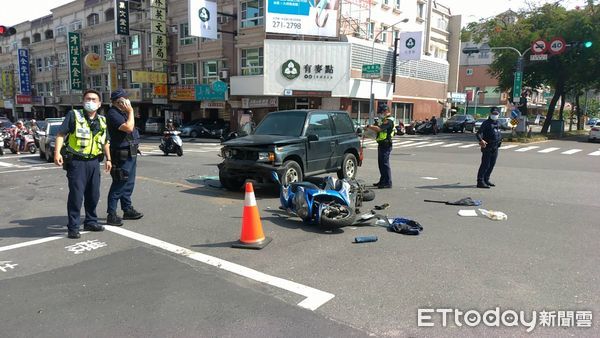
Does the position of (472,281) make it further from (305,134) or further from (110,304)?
(305,134)

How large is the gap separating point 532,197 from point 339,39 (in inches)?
1017

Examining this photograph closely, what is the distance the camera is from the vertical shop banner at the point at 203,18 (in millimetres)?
30562

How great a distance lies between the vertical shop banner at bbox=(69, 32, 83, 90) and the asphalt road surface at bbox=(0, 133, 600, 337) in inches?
1718

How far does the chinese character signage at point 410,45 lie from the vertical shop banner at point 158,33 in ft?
66.6

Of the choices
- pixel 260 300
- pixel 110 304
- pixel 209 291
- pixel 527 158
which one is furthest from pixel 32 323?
pixel 527 158

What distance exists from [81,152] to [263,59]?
86.9ft

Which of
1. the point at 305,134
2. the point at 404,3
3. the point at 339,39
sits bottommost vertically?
the point at 305,134

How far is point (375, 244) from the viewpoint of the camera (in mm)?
5613

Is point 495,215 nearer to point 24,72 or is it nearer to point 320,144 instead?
point 320,144

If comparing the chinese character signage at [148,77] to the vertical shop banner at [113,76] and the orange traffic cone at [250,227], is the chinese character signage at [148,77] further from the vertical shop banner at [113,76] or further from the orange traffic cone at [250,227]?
the orange traffic cone at [250,227]

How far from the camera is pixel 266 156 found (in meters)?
8.49

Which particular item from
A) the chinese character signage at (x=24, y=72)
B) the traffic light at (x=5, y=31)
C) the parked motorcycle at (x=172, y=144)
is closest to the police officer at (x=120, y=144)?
the parked motorcycle at (x=172, y=144)

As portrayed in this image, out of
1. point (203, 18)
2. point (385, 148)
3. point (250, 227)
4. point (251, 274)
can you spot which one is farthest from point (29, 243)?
point (203, 18)

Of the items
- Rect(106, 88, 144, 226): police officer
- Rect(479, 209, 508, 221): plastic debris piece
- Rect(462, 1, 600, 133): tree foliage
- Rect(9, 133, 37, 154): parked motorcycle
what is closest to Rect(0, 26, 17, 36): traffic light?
Rect(9, 133, 37, 154): parked motorcycle
